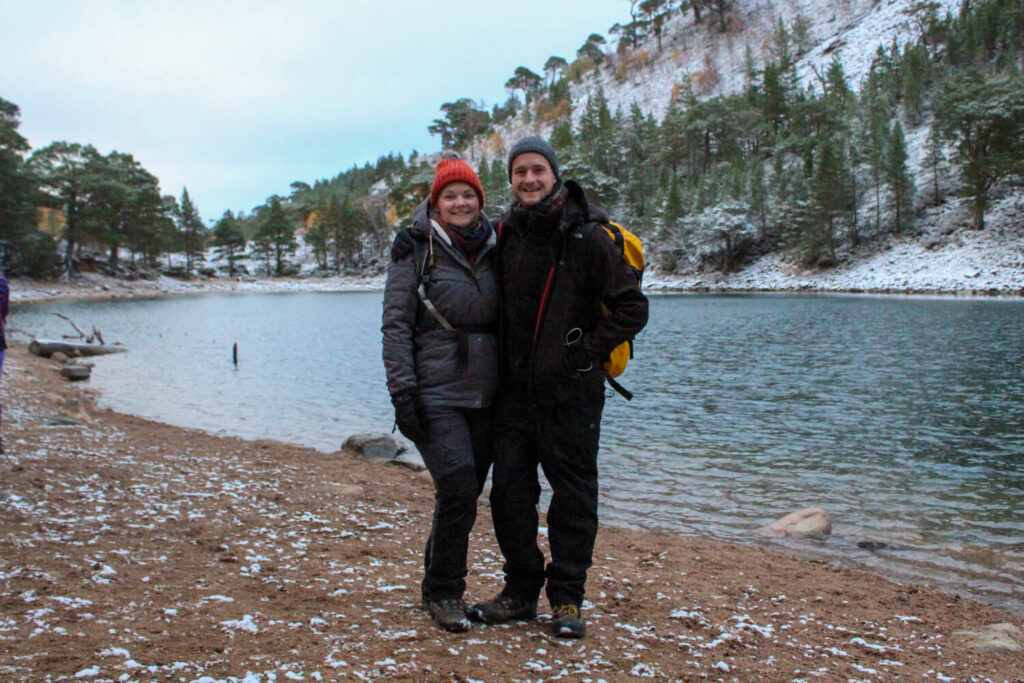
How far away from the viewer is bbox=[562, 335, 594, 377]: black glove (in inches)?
142

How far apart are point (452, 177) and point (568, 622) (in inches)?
97.8

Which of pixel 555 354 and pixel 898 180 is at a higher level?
pixel 898 180

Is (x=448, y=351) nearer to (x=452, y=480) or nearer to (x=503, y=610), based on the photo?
(x=452, y=480)

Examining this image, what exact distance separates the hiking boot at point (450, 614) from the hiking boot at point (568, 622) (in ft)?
1.59

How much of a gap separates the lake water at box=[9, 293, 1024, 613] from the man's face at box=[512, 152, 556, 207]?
5052 millimetres

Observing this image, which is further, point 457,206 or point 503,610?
point 503,610

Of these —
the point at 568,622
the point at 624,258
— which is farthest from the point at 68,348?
the point at 624,258

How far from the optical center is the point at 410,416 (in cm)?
360

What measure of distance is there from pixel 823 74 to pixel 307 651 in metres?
99.7

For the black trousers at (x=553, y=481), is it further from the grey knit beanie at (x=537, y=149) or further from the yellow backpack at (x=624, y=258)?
the grey knit beanie at (x=537, y=149)

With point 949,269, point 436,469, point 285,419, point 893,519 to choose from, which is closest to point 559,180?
point 436,469

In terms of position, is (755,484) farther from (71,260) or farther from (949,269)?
(71,260)

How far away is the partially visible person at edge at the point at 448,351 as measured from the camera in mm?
3676

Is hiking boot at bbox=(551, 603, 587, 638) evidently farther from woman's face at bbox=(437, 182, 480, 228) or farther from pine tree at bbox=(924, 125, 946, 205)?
pine tree at bbox=(924, 125, 946, 205)
